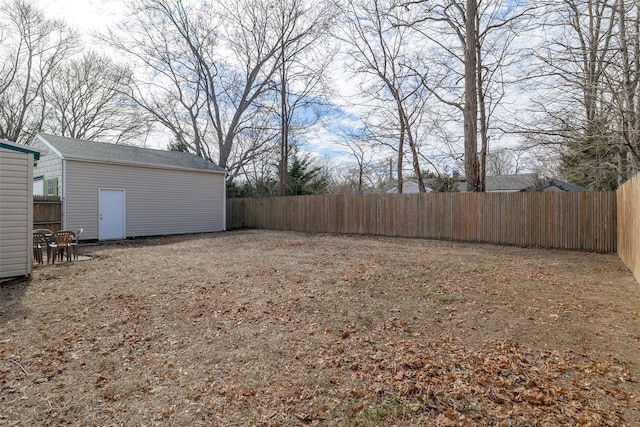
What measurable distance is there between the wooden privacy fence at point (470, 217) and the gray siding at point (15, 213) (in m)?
10.6

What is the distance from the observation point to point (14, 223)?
5625 millimetres

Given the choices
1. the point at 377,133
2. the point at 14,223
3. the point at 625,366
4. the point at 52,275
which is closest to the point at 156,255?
the point at 52,275

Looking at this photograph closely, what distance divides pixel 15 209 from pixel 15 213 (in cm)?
7

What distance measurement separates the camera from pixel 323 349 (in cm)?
312

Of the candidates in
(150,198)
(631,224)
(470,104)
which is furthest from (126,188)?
(631,224)

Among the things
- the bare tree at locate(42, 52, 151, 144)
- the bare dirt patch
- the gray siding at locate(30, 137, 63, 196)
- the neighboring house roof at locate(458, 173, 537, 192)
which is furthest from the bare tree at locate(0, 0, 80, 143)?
the neighboring house roof at locate(458, 173, 537, 192)

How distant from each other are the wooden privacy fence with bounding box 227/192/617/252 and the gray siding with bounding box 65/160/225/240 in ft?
10.9

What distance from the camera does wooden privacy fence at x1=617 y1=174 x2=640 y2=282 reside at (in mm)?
5188

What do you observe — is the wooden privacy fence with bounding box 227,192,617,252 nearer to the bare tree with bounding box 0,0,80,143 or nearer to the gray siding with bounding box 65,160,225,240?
the gray siding with bounding box 65,160,225,240

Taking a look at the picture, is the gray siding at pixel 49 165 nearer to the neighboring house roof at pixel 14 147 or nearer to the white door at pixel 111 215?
the white door at pixel 111 215

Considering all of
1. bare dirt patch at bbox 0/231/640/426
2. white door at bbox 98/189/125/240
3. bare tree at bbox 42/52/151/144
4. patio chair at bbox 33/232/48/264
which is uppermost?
bare tree at bbox 42/52/151/144

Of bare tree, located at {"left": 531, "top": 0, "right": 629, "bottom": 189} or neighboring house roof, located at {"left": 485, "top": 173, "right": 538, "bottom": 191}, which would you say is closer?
bare tree, located at {"left": 531, "top": 0, "right": 629, "bottom": 189}

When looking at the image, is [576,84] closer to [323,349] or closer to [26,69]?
[323,349]

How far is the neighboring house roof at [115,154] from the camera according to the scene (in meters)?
11.3
